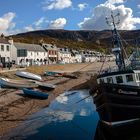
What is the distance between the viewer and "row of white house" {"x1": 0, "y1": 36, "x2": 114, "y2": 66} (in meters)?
81.9

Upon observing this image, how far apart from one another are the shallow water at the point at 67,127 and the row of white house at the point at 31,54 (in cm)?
4782

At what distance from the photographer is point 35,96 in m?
39.1

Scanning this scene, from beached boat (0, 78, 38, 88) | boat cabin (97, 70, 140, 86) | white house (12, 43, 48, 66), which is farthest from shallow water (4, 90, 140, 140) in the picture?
white house (12, 43, 48, 66)

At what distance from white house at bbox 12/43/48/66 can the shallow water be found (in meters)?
52.2

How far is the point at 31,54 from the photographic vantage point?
105m

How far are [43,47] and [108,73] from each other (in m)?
92.7

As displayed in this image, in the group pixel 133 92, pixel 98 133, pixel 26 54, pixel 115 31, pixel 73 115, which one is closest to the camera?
pixel 133 92

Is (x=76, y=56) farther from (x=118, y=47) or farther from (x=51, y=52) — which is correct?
(x=118, y=47)

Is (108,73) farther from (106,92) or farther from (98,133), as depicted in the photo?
(98,133)

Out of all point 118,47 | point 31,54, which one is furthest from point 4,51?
point 118,47

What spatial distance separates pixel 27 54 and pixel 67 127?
75437 mm

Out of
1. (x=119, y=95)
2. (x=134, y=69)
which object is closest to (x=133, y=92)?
(x=119, y=95)

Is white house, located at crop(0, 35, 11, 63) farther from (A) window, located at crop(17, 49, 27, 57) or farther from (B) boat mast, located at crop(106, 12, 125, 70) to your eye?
(B) boat mast, located at crop(106, 12, 125, 70)

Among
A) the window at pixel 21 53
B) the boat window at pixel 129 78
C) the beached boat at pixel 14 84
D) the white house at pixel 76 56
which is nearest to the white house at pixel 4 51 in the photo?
the window at pixel 21 53
